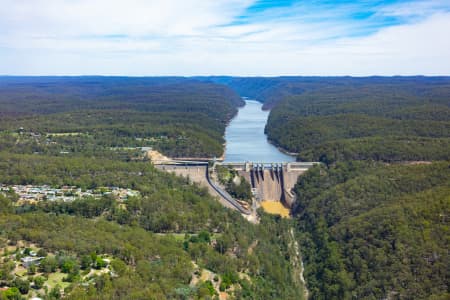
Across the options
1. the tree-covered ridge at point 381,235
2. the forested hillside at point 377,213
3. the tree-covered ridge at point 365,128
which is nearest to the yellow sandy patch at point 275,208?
the forested hillside at point 377,213

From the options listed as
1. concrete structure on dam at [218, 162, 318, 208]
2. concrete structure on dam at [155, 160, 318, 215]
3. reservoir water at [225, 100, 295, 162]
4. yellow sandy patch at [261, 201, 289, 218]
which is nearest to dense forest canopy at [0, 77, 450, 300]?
yellow sandy patch at [261, 201, 289, 218]

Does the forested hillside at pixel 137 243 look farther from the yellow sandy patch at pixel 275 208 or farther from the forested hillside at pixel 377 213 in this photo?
the yellow sandy patch at pixel 275 208

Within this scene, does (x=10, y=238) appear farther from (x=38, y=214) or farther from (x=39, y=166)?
(x=39, y=166)

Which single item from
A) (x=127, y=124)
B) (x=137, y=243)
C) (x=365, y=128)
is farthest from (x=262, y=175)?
(x=127, y=124)

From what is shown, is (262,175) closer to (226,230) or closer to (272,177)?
(272,177)

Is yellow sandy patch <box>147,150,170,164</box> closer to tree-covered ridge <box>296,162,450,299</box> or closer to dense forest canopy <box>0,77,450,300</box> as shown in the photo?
dense forest canopy <box>0,77,450,300</box>
